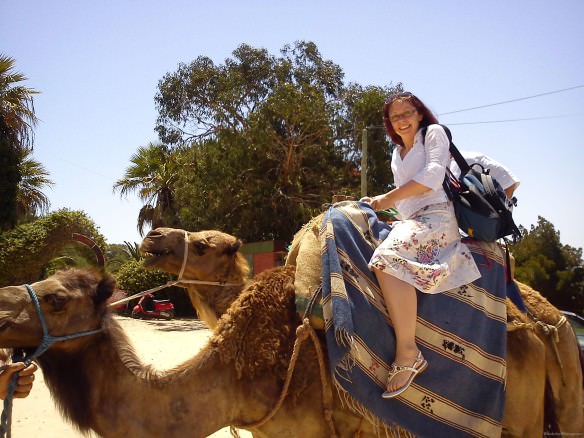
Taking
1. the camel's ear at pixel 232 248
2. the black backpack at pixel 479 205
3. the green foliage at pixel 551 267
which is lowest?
the green foliage at pixel 551 267

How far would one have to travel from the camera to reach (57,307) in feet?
9.69

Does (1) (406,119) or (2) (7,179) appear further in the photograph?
(2) (7,179)

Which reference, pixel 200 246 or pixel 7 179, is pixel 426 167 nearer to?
pixel 200 246

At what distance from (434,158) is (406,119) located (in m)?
0.34

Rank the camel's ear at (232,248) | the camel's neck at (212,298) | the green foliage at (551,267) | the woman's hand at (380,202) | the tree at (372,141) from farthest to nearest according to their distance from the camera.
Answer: the tree at (372,141) → the green foliage at (551,267) → the camel's ear at (232,248) → the camel's neck at (212,298) → the woman's hand at (380,202)

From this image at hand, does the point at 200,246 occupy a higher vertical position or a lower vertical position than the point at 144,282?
higher

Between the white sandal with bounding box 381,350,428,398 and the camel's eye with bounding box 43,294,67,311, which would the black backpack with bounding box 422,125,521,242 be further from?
the camel's eye with bounding box 43,294,67,311

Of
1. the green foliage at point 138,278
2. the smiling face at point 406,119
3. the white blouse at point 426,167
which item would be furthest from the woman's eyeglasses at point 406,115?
the green foliage at point 138,278

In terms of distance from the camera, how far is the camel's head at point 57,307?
112 inches

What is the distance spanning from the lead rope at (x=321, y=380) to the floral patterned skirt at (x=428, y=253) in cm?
52

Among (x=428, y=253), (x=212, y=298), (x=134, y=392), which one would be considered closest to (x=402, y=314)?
(x=428, y=253)

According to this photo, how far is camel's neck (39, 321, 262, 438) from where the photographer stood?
9.36ft

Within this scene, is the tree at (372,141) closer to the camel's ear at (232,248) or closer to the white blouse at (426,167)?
the camel's ear at (232,248)

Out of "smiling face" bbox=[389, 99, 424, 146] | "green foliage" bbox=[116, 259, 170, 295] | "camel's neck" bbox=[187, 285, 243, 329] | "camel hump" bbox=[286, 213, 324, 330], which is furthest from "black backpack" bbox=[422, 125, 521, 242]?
"green foliage" bbox=[116, 259, 170, 295]
